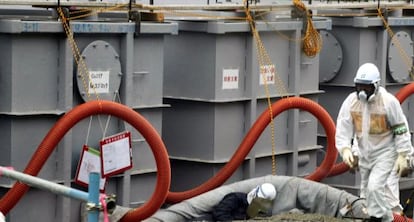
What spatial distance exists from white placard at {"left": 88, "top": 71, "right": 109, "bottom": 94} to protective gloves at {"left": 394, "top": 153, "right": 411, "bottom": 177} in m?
2.93

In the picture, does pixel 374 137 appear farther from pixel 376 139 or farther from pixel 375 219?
pixel 375 219

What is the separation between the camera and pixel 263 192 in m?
13.0

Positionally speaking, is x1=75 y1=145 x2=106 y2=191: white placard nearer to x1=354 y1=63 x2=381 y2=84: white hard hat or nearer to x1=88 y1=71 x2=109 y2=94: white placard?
x1=88 y1=71 x2=109 y2=94: white placard

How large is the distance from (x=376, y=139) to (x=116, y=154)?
8.57 ft

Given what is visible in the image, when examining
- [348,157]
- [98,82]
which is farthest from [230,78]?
[98,82]

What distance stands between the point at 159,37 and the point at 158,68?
31 centimetres

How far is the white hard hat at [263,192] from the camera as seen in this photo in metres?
13.0

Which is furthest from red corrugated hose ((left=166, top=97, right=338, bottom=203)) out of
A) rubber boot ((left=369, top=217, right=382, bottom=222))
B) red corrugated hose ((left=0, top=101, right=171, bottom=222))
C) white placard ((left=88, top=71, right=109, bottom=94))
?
rubber boot ((left=369, top=217, right=382, bottom=222))

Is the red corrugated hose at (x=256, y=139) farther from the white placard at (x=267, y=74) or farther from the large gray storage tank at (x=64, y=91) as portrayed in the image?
the large gray storage tank at (x=64, y=91)

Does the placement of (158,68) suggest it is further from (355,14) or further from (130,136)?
(355,14)

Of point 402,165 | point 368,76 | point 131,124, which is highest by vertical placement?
point 368,76

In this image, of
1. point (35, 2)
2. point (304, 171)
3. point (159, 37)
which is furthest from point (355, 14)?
point (35, 2)

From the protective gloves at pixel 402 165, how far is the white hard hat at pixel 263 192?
1.26 metres

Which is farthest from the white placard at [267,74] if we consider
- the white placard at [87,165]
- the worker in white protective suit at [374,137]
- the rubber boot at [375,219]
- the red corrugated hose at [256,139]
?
the white placard at [87,165]
